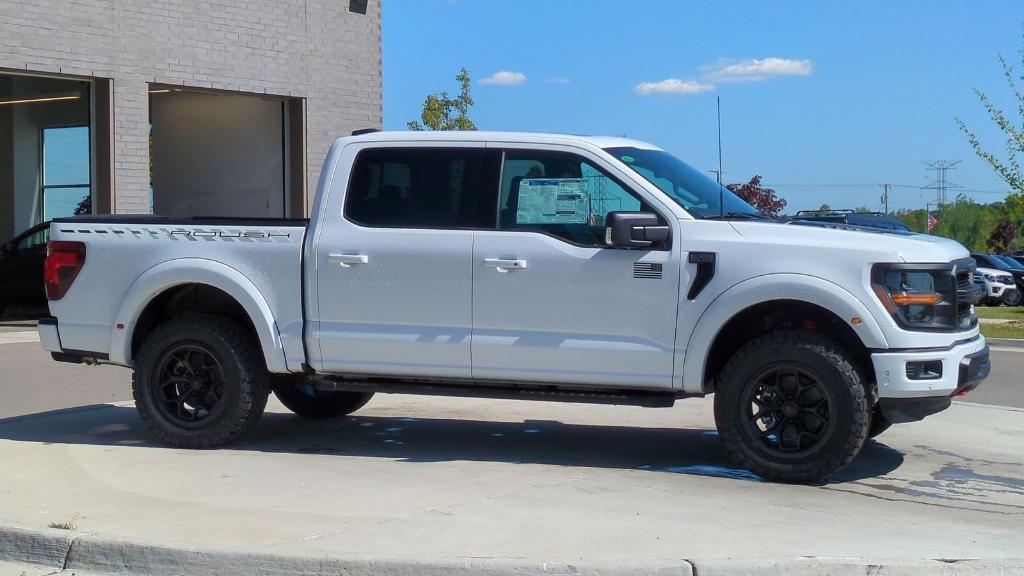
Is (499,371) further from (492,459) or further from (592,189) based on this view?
(592,189)

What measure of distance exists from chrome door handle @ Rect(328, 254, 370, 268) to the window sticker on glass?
1.03 metres

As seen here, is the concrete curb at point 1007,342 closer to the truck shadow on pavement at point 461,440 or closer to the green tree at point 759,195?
the truck shadow on pavement at point 461,440

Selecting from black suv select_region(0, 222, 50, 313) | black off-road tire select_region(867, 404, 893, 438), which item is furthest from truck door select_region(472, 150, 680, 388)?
black suv select_region(0, 222, 50, 313)

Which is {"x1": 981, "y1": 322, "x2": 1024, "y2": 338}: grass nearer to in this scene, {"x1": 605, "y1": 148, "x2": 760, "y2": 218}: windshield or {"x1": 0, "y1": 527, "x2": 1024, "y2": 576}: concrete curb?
{"x1": 605, "y1": 148, "x2": 760, "y2": 218}: windshield

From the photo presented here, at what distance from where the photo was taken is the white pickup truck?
698cm

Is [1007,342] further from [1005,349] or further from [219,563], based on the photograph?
[219,563]

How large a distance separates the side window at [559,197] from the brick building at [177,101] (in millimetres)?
13075

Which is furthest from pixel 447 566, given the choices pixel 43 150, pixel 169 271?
pixel 43 150

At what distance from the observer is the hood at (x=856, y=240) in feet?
22.5

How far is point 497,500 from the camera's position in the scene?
21.6 ft

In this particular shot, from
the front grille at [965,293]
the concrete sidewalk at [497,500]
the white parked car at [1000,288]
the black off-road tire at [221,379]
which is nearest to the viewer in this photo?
the concrete sidewalk at [497,500]

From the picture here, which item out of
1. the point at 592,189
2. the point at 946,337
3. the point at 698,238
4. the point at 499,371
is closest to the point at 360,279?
the point at 499,371

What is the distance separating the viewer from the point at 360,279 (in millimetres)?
7793

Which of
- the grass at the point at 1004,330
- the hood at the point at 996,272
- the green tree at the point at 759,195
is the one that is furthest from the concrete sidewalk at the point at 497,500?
the green tree at the point at 759,195
